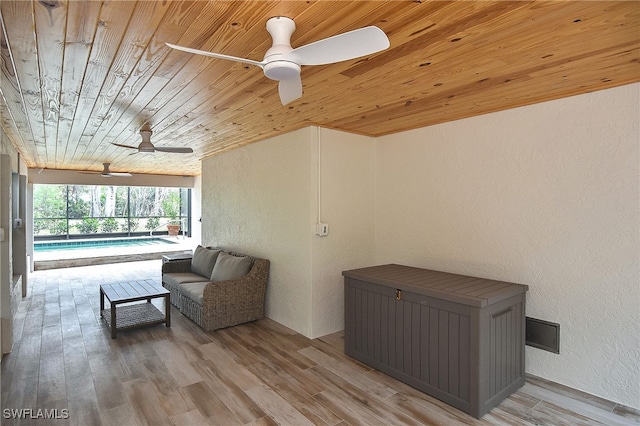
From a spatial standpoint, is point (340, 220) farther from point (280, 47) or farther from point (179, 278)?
point (179, 278)

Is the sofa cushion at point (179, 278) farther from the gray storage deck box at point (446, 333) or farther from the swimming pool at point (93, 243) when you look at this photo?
the swimming pool at point (93, 243)

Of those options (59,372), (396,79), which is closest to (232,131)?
(396,79)

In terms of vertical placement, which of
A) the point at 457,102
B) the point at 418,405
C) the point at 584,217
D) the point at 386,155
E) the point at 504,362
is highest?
the point at 457,102

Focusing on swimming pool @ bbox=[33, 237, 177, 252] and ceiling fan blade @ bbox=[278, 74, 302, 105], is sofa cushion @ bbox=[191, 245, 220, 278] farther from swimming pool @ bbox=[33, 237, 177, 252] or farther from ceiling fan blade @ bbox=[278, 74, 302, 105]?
swimming pool @ bbox=[33, 237, 177, 252]

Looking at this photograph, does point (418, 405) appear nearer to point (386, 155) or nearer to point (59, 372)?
point (386, 155)

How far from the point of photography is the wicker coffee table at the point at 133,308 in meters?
3.68

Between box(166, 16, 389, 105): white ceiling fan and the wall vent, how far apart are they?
2499 millimetres

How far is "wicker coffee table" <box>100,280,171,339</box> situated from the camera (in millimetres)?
3680

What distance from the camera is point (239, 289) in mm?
3955

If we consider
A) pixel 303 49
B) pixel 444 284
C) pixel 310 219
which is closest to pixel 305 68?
pixel 303 49

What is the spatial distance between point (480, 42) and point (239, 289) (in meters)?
3.33

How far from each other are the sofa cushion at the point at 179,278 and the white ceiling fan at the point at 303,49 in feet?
12.0

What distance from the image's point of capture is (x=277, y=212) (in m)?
4.04

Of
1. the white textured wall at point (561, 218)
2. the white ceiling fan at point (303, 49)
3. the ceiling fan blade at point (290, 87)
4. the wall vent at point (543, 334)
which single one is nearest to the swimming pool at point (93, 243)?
the white textured wall at point (561, 218)
